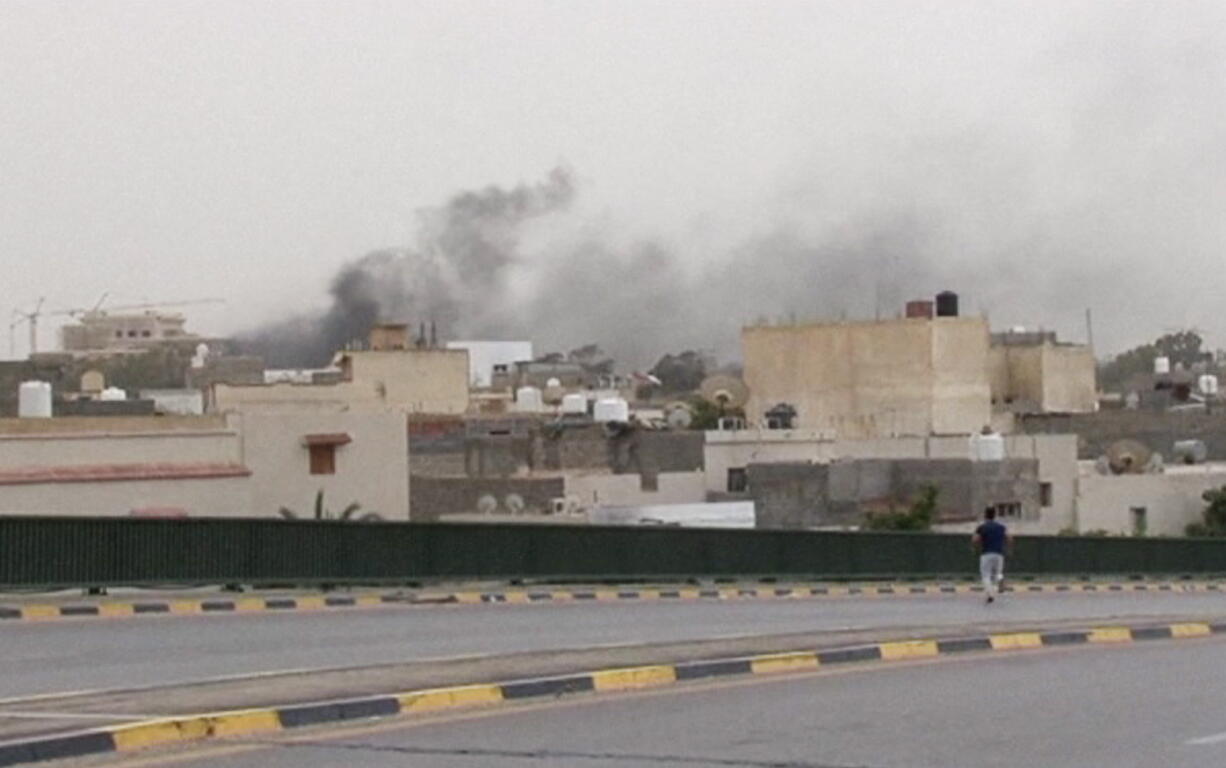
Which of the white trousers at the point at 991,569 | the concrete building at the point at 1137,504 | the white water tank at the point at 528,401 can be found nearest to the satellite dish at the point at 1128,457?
the concrete building at the point at 1137,504

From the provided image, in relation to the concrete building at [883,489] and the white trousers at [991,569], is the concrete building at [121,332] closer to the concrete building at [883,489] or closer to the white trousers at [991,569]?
the concrete building at [883,489]

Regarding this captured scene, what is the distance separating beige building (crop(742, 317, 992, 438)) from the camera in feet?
328

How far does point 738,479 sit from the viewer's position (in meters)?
76.6

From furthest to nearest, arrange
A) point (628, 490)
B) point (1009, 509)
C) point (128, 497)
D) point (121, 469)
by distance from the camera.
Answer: point (1009, 509) < point (628, 490) < point (121, 469) < point (128, 497)

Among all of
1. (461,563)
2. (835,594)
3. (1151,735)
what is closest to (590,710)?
(1151,735)

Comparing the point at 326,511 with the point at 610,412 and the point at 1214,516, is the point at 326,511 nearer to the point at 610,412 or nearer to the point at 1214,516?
the point at 610,412

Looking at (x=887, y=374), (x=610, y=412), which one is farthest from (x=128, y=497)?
(x=887, y=374)

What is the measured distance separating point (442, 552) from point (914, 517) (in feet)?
92.0

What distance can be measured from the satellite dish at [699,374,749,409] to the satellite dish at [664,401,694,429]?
150 centimetres

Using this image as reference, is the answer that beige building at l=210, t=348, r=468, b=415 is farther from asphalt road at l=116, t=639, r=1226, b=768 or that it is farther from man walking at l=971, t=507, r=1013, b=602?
asphalt road at l=116, t=639, r=1226, b=768

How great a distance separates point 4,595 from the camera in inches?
1353

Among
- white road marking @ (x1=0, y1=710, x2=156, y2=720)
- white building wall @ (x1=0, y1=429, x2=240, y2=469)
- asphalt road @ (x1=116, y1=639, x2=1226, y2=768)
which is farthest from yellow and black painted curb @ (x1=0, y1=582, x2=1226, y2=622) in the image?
white building wall @ (x1=0, y1=429, x2=240, y2=469)

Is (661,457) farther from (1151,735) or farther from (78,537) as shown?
(1151,735)

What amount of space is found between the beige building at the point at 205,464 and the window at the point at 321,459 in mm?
22
